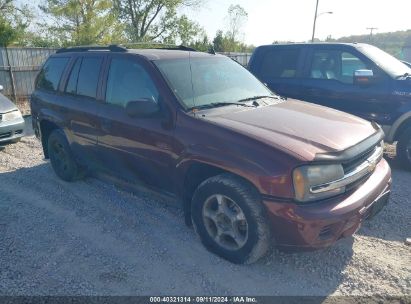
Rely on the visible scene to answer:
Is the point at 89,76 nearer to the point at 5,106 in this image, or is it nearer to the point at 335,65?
the point at 5,106

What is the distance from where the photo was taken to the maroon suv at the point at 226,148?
2658 millimetres

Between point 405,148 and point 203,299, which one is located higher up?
point 405,148

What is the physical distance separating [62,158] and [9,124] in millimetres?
2381

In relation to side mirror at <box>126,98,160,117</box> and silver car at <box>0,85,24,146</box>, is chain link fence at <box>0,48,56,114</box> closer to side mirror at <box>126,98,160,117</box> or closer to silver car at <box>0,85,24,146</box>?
silver car at <box>0,85,24,146</box>

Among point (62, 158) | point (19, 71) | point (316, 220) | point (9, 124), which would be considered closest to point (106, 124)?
point (62, 158)

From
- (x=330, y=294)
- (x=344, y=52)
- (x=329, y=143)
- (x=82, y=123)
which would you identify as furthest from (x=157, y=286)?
(x=344, y=52)

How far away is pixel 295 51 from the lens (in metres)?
6.30

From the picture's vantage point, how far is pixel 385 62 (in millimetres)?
5652

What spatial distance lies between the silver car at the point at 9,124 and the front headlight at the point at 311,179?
19.5 ft

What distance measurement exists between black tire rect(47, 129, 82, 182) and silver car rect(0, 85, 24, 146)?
6.55 feet

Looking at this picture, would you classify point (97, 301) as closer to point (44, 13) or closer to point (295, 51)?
point (295, 51)

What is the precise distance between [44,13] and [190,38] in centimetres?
Result: 1189

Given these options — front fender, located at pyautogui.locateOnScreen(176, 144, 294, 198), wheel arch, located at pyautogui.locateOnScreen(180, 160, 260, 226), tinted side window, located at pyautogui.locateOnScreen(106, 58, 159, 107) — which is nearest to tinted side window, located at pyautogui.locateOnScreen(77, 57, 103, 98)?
tinted side window, located at pyautogui.locateOnScreen(106, 58, 159, 107)

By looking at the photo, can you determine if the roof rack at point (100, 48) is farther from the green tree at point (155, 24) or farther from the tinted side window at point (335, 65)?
the green tree at point (155, 24)
